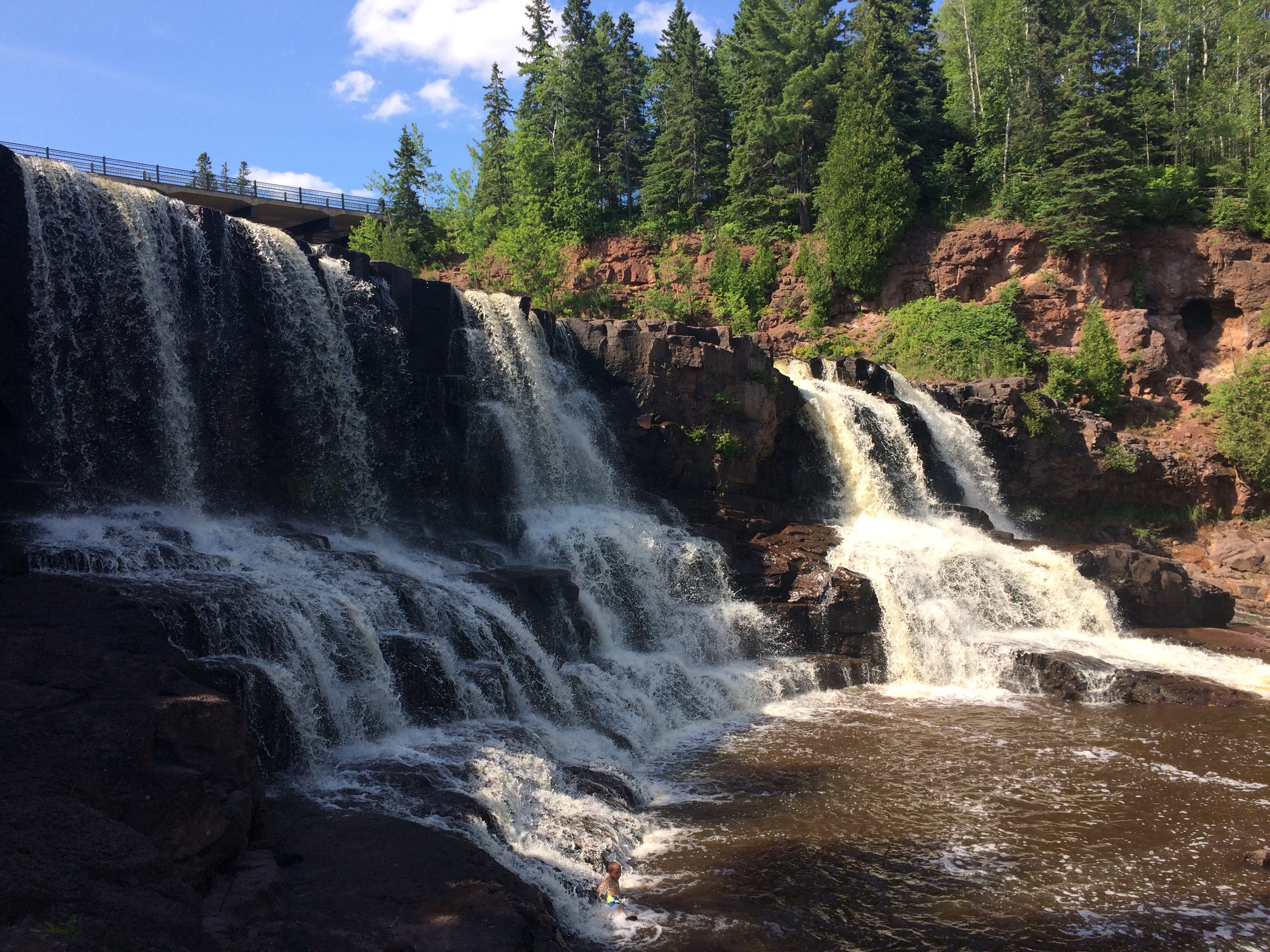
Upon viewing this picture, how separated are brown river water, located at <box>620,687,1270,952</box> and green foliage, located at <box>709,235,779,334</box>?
24.1m

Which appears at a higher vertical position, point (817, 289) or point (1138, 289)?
point (817, 289)

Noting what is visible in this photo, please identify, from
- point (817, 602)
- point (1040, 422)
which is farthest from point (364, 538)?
point (1040, 422)

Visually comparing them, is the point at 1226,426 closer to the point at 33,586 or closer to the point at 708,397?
the point at 708,397

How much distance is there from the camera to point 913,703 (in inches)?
597

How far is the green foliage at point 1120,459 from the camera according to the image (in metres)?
27.0

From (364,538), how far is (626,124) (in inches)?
1344

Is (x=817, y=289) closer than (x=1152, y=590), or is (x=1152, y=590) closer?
(x=1152, y=590)

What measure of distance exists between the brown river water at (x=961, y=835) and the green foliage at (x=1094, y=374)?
17803mm

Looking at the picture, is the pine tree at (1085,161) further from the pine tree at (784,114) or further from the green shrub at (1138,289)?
the pine tree at (784,114)

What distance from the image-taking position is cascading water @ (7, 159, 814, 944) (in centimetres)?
998

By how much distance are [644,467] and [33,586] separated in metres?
13.6

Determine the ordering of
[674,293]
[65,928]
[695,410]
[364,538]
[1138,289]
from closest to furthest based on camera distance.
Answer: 1. [65,928]
2. [364,538]
3. [695,410]
4. [1138,289]
5. [674,293]

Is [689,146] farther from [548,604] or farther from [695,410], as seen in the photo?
[548,604]

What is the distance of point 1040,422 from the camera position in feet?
86.4
